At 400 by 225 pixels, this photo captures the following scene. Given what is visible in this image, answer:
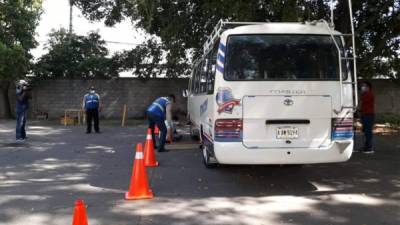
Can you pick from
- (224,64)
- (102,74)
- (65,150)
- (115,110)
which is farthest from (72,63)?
(224,64)

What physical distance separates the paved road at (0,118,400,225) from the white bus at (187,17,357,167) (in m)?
0.67

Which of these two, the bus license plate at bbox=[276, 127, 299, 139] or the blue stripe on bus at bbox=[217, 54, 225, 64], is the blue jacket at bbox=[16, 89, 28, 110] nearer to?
the blue stripe on bus at bbox=[217, 54, 225, 64]

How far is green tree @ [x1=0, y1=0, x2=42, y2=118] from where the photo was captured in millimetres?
21750

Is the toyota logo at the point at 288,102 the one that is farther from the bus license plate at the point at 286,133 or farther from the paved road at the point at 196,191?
the paved road at the point at 196,191

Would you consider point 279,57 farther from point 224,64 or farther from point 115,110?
point 115,110

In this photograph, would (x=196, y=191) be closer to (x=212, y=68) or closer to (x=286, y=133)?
(x=286, y=133)

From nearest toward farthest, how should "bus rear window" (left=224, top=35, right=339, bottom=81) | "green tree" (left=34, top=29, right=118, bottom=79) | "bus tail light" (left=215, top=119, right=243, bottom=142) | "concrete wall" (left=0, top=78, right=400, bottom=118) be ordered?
"bus tail light" (left=215, top=119, right=243, bottom=142) → "bus rear window" (left=224, top=35, right=339, bottom=81) → "concrete wall" (left=0, top=78, right=400, bottom=118) → "green tree" (left=34, top=29, right=118, bottom=79)

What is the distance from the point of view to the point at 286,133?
24.1 ft

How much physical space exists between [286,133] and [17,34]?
61.8 ft

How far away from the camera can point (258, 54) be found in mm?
7598

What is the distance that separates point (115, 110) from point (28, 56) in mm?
5008

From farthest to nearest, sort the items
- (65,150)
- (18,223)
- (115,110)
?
(115,110)
(65,150)
(18,223)

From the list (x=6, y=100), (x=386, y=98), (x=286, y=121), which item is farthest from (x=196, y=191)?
(x=386, y=98)

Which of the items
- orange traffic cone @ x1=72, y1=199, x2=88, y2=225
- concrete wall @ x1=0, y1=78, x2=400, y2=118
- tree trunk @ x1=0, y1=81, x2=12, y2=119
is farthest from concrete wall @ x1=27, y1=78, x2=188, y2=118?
orange traffic cone @ x1=72, y1=199, x2=88, y2=225
